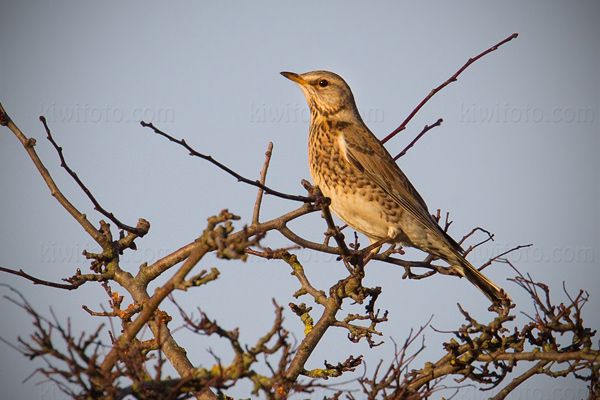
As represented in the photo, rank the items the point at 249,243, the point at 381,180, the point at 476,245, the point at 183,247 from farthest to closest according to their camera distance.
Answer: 1. the point at 381,180
2. the point at 476,245
3. the point at 183,247
4. the point at 249,243

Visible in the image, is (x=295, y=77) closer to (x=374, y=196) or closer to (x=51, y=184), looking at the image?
(x=374, y=196)

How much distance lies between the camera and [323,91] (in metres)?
5.66

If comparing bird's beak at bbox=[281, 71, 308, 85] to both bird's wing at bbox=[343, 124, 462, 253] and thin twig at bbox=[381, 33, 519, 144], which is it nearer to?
bird's wing at bbox=[343, 124, 462, 253]

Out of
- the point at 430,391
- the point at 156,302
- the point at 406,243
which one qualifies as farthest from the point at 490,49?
the point at 156,302

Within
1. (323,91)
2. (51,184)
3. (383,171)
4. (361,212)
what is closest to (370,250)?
(361,212)

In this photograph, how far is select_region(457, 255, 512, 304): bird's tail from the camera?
4.83 meters

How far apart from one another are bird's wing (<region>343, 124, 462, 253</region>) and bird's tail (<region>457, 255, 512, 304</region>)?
13 cm

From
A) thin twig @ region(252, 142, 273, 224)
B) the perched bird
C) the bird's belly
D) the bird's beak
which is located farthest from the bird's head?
thin twig @ region(252, 142, 273, 224)

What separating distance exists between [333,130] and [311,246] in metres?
1.97

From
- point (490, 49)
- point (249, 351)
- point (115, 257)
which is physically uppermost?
point (490, 49)

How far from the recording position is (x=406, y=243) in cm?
522

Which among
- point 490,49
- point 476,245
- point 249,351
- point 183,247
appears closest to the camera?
point 249,351

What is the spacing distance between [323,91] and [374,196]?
1.25 metres

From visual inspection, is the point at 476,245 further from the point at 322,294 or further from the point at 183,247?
the point at 183,247
